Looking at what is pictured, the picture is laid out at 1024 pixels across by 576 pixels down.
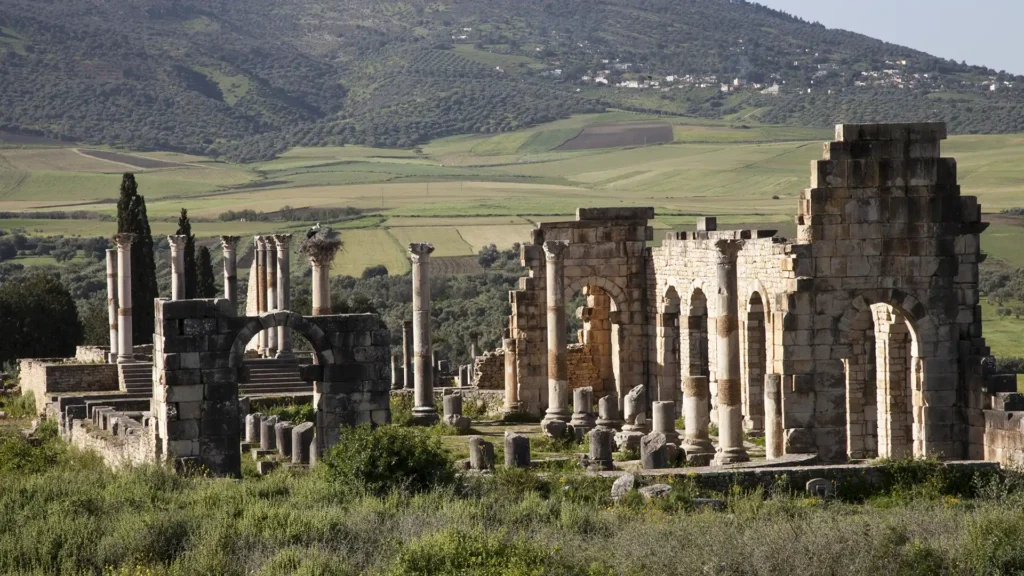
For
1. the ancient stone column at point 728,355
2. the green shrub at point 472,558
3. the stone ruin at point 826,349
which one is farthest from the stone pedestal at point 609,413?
the green shrub at point 472,558

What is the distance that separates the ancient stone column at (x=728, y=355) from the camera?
27344 millimetres

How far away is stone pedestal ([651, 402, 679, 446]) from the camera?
28.9 metres

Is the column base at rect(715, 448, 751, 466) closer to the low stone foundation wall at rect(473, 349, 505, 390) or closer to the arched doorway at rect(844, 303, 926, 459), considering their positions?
the arched doorway at rect(844, 303, 926, 459)

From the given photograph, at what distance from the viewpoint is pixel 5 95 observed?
170 meters

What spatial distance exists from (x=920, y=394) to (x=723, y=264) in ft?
12.7

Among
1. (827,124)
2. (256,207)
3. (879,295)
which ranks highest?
(827,124)

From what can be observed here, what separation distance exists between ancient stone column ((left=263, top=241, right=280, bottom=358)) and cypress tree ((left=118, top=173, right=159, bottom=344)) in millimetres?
8027

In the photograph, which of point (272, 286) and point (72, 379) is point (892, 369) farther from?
point (72, 379)

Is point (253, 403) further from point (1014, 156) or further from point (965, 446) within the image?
point (1014, 156)

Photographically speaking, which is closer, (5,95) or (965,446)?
(965,446)

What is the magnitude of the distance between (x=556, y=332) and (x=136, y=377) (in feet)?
40.5

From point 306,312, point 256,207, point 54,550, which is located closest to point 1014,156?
point 256,207

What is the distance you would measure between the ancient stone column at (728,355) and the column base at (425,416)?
980 centimetres

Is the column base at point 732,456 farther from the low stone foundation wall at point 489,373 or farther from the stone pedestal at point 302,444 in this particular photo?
the low stone foundation wall at point 489,373
